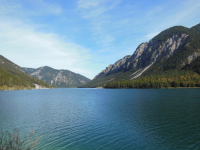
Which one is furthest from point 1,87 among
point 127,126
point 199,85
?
point 199,85

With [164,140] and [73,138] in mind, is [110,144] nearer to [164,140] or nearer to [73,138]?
[73,138]

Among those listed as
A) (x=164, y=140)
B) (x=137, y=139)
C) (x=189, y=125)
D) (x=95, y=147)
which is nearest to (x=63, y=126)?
(x=95, y=147)

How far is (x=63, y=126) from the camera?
30.5m

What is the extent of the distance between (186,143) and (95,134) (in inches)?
621

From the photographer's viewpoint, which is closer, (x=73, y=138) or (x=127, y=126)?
(x=73, y=138)

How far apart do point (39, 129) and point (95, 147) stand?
15669 millimetres

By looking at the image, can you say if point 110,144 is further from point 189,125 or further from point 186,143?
point 189,125

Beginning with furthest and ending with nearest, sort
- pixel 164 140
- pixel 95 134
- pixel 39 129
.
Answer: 1. pixel 39 129
2. pixel 95 134
3. pixel 164 140

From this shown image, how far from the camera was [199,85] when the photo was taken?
186 m

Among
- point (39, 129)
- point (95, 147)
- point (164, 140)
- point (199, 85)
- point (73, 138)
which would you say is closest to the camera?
point (95, 147)

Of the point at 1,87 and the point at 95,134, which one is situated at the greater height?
the point at 1,87

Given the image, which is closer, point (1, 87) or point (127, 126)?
point (127, 126)

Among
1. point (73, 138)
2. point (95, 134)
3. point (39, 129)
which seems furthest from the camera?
point (39, 129)

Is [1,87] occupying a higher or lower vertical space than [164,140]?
higher
